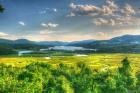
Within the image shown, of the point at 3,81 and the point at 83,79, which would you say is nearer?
the point at 3,81

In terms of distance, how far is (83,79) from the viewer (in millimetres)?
133250

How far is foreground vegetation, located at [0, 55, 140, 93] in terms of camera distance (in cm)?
10364

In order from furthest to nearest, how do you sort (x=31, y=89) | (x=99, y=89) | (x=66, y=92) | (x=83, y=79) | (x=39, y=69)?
(x=39, y=69), (x=83, y=79), (x=99, y=89), (x=66, y=92), (x=31, y=89)

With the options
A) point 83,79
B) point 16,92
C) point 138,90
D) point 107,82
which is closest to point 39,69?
point 83,79

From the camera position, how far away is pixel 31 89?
102438 millimetres

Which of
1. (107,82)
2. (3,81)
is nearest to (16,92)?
(3,81)

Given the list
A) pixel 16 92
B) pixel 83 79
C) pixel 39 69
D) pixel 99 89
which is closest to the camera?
pixel 16 92

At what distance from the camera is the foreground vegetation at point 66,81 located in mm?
103637

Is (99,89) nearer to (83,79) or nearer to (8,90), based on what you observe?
(83,79)

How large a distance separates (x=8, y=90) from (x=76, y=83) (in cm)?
3809

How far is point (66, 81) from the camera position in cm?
12681

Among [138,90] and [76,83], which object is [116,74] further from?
[76,83]

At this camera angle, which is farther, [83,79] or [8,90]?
[83,79]

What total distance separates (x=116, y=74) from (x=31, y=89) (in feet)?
168
